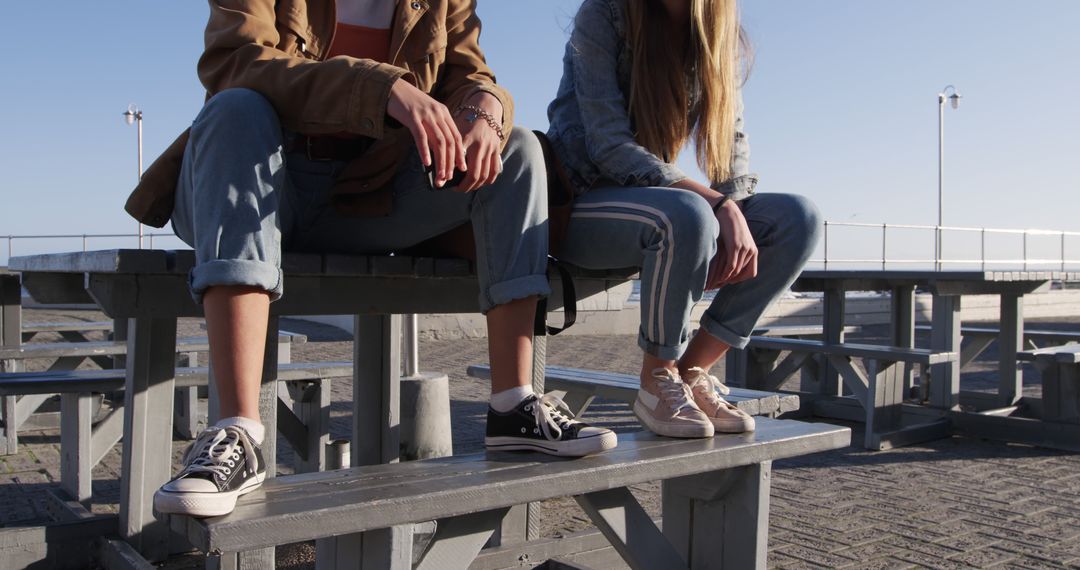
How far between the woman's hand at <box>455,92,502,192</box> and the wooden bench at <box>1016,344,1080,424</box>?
492 cm

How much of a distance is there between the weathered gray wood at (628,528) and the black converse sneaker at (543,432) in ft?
0.49

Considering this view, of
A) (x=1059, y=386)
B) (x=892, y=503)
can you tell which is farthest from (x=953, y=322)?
(x=892, y=503)

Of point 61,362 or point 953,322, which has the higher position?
point 953,322

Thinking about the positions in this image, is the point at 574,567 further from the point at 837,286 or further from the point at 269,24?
the point at 837,286

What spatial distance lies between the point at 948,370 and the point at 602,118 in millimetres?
4831

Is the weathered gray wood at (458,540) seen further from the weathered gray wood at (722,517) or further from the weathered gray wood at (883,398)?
the weathered gray wood at (883,398)

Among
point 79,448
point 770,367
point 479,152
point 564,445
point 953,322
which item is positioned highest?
point 479,152

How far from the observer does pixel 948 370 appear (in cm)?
629

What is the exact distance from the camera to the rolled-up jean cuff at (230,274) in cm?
155

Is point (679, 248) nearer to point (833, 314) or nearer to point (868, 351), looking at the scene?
point (868, 351)

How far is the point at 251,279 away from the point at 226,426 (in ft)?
0.83

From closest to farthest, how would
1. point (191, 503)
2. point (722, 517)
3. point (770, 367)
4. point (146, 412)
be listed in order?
1. point (191, 503)
2. point (722, 517)
3. point (146, 412)
4. point (770, 367)

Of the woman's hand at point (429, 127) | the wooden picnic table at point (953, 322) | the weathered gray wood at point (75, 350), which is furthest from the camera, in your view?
the wooden picnic table at point (953, 322)

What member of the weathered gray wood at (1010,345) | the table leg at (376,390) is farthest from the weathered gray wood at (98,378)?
the weathered gray wood at (1010,345)
